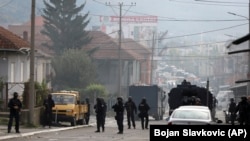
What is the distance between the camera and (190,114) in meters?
23.7

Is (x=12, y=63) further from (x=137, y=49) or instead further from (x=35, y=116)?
(x=137, y=49)

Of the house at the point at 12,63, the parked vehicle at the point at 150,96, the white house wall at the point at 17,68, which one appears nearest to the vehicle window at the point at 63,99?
the house at the point at 12,63

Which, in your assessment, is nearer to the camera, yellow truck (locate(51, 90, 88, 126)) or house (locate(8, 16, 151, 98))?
yellow truck (locate(51, 90, 88, 126))

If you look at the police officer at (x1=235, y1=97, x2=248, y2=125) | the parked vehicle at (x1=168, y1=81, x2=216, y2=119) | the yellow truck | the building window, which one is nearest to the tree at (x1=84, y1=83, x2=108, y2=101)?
the building window

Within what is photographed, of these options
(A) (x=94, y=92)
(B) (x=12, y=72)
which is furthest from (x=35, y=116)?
(A) (x=94, y=92)

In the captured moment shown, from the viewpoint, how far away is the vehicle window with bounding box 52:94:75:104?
42.4 m

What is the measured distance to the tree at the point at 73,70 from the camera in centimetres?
8300

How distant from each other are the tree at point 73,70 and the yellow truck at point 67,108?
39.5 m

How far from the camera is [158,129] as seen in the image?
9625 millimetres

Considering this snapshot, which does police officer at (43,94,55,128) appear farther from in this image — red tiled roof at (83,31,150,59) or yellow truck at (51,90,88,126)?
red tiled roof at (83,31,150,59)

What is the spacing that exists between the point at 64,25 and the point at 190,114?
8158 cm

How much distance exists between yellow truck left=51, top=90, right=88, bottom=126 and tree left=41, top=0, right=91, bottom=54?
5962cm

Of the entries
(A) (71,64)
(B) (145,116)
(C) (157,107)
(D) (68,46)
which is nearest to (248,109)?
(B) (145,116)

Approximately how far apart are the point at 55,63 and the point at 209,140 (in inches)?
2939
